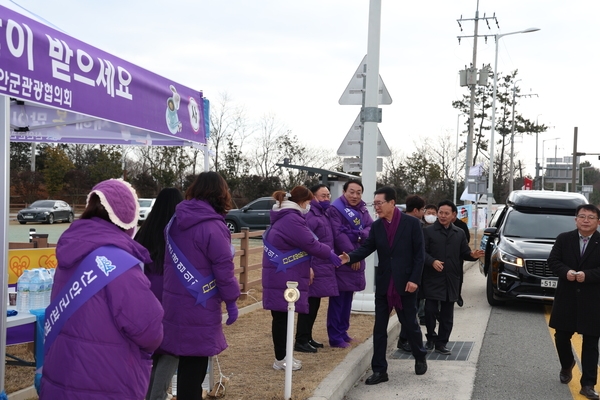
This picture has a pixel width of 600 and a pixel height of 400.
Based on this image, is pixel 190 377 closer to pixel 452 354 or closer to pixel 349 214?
pixel 349 214

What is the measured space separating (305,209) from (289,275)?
2.19 ft

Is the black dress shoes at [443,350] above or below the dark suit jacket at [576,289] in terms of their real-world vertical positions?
below

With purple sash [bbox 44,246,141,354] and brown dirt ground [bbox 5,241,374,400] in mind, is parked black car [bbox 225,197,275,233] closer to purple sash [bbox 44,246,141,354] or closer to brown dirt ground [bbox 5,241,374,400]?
brown dirt ground [bbox 5,241,374,400]

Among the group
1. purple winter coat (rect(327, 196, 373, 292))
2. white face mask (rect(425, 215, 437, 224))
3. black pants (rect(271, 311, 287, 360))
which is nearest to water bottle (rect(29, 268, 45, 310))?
black pants (rect(271, 311, 287, 360))

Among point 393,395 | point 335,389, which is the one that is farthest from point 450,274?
point 335,389

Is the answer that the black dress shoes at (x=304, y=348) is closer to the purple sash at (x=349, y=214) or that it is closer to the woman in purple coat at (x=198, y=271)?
the purple sash at (x=349, y=214)

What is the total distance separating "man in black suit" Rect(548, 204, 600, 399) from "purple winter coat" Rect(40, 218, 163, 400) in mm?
4579

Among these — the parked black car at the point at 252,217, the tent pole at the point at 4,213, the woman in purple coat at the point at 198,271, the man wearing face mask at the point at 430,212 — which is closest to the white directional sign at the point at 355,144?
the man wearing face mask at the point at 430,212

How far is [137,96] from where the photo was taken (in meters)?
5.57

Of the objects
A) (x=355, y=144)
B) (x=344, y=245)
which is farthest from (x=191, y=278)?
(x=355, y=144)

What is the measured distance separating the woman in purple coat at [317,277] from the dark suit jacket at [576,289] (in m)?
2.35

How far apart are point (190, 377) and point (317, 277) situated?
297 centimetres

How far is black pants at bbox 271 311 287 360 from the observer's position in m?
6.32

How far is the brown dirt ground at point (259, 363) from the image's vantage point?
5.56m
